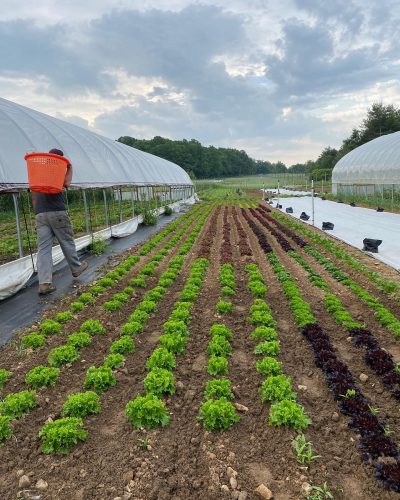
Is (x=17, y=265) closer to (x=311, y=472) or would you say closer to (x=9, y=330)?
(x=9, y=330)

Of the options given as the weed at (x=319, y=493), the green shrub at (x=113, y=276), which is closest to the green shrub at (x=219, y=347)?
the weed at (x=319, y=493)

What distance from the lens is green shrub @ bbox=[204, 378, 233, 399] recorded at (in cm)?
433

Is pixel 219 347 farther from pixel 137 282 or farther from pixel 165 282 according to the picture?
pixel 137 282

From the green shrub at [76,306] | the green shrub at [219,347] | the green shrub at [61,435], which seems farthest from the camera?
the green shrub at [76,306]

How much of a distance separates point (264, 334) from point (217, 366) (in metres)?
1.23

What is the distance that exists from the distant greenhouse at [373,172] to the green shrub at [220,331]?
2005cm

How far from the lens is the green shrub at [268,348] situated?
5.32m

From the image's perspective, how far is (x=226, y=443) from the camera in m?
3.69

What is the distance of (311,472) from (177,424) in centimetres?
133

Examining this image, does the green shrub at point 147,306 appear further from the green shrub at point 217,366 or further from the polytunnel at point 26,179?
the polytunnel at point 26,179

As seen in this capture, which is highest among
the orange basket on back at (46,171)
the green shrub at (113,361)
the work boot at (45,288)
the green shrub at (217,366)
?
the orange basket on back at (46,171)

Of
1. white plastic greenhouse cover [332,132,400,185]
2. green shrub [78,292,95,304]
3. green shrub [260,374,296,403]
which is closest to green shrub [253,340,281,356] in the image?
green shrub [260,374,296,403]

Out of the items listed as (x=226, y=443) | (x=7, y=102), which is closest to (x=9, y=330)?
(x=226, y=443)

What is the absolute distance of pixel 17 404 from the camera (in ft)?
13.4
